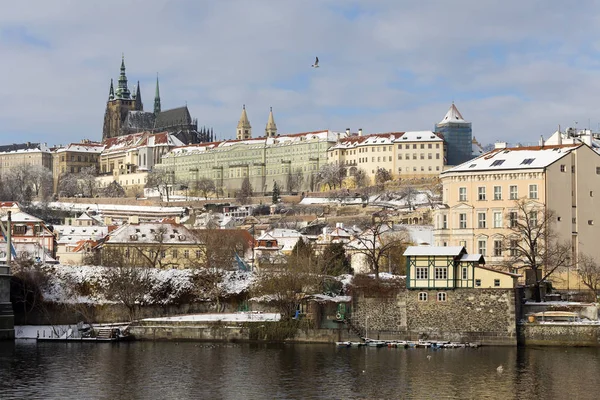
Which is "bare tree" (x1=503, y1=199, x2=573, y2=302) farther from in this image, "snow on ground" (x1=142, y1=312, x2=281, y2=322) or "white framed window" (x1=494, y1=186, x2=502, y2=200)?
"snow on ground" (x1=142, y1=312, x2=281, y2=322)

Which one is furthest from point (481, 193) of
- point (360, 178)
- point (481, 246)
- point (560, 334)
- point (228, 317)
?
point (360, 178)

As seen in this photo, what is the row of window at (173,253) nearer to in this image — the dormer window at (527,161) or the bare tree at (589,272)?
the dormer window at (527,161)

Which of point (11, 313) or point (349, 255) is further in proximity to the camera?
point (349, 255)

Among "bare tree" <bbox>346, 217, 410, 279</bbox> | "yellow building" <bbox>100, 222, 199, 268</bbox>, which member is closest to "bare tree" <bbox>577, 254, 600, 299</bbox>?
"bare tree" <bbox>346, 217, 410, 279</bbox>

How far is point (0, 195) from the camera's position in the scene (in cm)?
16775

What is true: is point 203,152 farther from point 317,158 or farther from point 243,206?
point 243,206

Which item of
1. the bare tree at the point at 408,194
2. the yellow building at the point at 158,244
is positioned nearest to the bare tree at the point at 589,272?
the yellow building at the point at 158,244

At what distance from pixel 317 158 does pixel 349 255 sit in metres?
104

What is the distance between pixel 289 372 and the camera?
1604 inches

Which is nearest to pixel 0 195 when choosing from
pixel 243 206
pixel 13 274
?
pixel 243 206

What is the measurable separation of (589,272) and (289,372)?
21.5 metres

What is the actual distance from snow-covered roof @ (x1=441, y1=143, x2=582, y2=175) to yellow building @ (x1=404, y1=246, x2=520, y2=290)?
11.4 m

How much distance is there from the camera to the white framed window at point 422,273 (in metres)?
49.3

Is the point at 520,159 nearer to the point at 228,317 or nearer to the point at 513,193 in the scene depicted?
the point at 513,193
